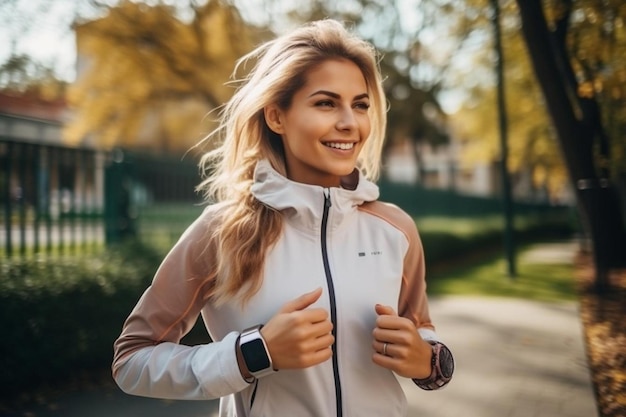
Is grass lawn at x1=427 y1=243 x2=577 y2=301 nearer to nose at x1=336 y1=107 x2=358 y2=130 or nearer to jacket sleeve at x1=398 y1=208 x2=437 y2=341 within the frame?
jacket sleeve at x1=398 y1=208 x2=437 y2=341

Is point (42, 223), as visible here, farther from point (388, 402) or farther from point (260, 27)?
point (260, 27)

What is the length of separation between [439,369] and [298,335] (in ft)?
1.62

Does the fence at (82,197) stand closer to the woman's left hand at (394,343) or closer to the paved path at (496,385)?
the paved path at (496,385)

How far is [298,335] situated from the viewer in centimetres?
159

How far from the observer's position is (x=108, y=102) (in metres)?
22.2

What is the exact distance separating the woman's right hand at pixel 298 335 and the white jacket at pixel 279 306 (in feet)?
0.37

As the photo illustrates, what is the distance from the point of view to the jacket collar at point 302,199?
1.83 m

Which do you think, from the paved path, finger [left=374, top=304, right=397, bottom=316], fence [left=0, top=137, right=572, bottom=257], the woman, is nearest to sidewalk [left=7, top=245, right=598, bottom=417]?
the paved path

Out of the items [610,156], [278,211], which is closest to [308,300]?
[278,211]

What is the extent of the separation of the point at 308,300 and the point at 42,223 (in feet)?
18.9

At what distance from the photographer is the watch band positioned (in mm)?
1839

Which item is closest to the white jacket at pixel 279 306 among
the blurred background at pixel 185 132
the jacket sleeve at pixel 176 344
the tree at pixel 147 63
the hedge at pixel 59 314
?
the jacket sleeve at pixel 176 344

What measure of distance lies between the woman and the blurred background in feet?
5.38

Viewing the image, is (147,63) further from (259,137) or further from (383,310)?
(383,310)
